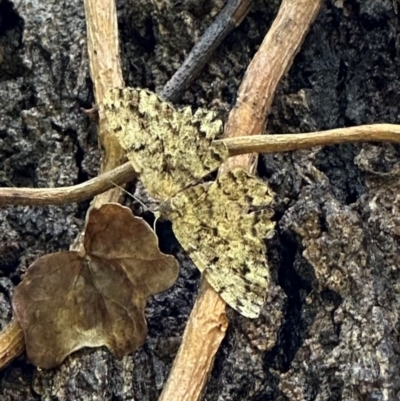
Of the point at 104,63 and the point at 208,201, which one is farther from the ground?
the point at 104,63

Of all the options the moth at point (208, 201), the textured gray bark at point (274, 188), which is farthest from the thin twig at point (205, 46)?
the moth at point (208, 201)

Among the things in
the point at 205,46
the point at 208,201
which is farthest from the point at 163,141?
the point at 205,46

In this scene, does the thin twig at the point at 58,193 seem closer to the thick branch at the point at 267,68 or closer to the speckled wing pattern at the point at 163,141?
the speckled wing pattern at the point at 163,141

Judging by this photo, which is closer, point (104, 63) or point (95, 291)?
point (95, 291)

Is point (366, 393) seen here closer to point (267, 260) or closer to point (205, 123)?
point (267, 260)

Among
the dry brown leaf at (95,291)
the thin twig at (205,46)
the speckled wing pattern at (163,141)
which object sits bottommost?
the dry brown leaf at (95,291)

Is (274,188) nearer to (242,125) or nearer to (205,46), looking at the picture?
(242,125)
